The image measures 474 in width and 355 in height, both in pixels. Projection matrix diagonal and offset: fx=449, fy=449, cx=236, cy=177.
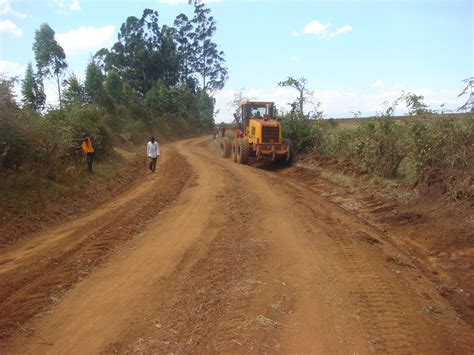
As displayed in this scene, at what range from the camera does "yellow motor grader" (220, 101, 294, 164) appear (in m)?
19.9

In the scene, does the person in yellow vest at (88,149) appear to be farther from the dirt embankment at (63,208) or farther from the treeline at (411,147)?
the treeline at (411,147)

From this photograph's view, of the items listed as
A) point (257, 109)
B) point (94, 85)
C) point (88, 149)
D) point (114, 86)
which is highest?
point (114, 86)

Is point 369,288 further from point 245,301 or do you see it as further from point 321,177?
point 321,177

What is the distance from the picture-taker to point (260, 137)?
65.1 feet

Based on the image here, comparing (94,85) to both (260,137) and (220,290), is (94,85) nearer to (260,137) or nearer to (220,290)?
(260,137)

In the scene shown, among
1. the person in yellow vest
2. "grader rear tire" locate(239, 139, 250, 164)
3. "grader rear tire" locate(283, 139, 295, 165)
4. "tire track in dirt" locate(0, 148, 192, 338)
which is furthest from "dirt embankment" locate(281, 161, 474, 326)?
the person in yellow vest

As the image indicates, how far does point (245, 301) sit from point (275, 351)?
1.10 meters

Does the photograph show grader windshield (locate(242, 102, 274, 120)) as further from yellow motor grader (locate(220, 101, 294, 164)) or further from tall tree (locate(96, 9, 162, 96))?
tall tree (locate(96, 9, 162, 96))

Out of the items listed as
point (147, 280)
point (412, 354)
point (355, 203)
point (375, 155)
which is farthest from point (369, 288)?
point (375, 155)

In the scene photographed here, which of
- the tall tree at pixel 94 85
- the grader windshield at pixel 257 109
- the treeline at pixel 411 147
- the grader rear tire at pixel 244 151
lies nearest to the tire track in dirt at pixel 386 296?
the treeline at pixel 411 147

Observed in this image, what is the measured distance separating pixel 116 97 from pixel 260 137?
26926mm

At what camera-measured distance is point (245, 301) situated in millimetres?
5492

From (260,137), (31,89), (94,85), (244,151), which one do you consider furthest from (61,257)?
(94,85)

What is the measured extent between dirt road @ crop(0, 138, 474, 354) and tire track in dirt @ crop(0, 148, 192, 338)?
0.02 metres
